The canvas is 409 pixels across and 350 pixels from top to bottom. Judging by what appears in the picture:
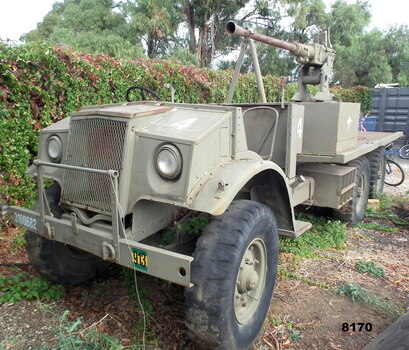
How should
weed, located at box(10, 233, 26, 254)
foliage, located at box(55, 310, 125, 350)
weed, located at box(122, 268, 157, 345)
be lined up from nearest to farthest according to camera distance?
foliage, located at box(55, 310, 125, 350) < weed, located at box(122, 268, 157, 345) < weed, located at box(10, 233, 26, 254)

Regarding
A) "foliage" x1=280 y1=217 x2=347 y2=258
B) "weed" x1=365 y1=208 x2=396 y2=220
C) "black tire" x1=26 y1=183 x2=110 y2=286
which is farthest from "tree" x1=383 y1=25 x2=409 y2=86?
"black tire" x1=26 y1=183 x2=110 y2=286

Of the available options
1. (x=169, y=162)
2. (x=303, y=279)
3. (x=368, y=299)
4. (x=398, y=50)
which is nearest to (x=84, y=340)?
(x=169, y=162)

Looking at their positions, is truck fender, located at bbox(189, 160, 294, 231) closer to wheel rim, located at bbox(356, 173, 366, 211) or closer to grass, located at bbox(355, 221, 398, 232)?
grass, located at bbox(355, 221, 398, 232)

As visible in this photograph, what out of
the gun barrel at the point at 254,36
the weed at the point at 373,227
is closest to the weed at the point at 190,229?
the gun barrel at the point at 254,36

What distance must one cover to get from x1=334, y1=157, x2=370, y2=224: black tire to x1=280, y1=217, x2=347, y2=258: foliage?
0.15 meters

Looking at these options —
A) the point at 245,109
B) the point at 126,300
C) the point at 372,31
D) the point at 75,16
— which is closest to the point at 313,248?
the point at 245,109

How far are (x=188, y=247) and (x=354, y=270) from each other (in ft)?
6.49

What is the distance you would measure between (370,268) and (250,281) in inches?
79.9

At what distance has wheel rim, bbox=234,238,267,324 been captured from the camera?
2.54m

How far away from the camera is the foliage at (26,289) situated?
3151 millimetres

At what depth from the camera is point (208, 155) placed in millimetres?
2441

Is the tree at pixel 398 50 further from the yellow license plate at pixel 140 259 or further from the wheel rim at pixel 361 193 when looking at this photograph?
the yellow license plate at pixel 140 259

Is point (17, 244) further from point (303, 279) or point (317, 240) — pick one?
point (317, 240)

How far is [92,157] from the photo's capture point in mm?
2637
